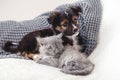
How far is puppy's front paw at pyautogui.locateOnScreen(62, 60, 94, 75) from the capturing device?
52.9 inches

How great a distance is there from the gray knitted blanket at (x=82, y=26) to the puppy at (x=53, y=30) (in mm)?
56

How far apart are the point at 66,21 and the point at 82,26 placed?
0.12 m

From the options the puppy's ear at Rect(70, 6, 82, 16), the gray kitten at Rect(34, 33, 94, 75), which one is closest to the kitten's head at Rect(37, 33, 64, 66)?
the gray kitten at Rect(34, 33, 94, 75)

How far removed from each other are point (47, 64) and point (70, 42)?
252mm

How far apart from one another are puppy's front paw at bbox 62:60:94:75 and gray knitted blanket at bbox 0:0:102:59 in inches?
10.4

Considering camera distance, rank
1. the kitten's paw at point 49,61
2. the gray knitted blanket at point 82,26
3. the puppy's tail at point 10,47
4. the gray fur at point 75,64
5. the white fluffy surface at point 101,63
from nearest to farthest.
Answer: the white fluffy surface at point 101,63 → the gray fur at point 75,64 → the kitten's paw at point 49,61 → the gray knitted blanket at point 82,26 → the puppy's tail at point 10,47

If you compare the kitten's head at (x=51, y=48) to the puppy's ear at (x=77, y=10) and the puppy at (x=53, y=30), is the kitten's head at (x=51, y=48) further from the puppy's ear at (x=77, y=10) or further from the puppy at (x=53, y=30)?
the puppy's ear at (x=77, y=10)

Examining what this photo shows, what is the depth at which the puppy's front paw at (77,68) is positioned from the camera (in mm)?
1345

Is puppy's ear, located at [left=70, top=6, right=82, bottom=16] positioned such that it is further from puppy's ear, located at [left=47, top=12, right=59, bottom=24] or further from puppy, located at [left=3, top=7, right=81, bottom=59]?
puppy's ear, located at [left=47, top=12, right=59, bottom=24]

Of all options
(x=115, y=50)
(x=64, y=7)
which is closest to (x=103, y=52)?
(x=115, y=50)

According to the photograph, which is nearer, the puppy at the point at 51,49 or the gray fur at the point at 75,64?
the gray fur at the point at 75,64

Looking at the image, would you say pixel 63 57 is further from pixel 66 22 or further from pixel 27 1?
pixel 27 1

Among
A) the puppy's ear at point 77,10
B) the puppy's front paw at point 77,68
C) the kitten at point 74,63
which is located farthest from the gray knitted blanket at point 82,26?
the puppy's front paw at point 77,68

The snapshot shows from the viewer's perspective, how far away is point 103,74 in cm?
129
